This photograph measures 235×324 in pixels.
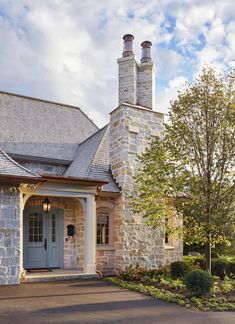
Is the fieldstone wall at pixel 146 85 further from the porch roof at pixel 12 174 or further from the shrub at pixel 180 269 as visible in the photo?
the shrub at pixel 180 269

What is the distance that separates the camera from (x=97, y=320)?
680 centimetres

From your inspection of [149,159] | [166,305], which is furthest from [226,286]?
[149,159]

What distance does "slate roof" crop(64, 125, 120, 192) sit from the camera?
13.5 m

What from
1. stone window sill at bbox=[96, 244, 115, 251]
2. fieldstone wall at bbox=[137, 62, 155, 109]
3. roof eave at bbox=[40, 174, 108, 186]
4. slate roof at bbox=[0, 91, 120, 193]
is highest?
fieldstone wall at bbox=[137, 62, 155, 109]

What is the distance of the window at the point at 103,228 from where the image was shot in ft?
44.3

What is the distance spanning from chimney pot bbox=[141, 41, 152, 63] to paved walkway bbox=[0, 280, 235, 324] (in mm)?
9005

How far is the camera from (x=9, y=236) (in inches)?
409

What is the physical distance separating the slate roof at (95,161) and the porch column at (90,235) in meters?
0.85

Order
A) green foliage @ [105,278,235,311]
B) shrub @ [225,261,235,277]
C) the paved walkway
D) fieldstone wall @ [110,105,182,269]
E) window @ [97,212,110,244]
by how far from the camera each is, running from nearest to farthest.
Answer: the paved walkway
green foliage @ [105,278,235,311]
fieldstone wall @ [110,105,182,269]
window @ [97,212,110,244]
shrub @ [225,261,235,277]

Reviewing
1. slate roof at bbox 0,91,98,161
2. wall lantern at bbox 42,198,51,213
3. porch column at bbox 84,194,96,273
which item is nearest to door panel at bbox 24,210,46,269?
wall lantern at bbox 42,198,51,213

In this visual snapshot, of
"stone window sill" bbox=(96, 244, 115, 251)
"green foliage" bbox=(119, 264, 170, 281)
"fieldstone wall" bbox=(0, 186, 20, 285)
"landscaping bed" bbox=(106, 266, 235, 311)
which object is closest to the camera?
"landscaping bed" bbox=(106, 266, 235, 311)

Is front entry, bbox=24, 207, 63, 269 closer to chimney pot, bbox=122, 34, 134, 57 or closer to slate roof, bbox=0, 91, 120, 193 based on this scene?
slate roof, bbox=0, 91, 120, 193

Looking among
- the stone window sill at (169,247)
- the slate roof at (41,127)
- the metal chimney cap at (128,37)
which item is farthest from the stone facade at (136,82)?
the stone window sill at (169,247)

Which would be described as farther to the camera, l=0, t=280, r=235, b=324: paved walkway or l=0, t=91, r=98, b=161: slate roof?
l=0, t=91, r=98, b=161: slate roof
